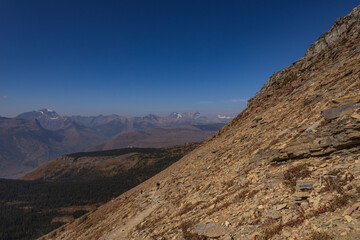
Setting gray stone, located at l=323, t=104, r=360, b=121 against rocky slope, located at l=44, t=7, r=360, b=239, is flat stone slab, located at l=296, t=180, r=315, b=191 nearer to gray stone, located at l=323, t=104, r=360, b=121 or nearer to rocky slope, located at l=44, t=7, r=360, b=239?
rocky slope, located at l=44, t=7, r=360, b=239

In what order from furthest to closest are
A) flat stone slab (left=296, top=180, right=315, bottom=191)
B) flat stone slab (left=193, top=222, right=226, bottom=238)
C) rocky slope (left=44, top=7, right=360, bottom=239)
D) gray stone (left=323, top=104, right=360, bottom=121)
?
1. gray stone (left=323, top=104, right=360, bottom=121)
2. flat stone slab (left=193, top=222, right=226, bottom=238)
3. flat stone slab (left=296, top=180, right=315, bottom=191)
4. rocky slope (left=44, top=7, right=360, bottom=239)

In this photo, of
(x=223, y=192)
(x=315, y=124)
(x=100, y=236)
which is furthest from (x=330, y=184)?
(x=100, y=236)

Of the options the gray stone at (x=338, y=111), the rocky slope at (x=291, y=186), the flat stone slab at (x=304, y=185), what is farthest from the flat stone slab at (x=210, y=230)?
the gray stone at (x=338, y=111)

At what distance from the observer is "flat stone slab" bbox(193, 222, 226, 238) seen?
10.3 meters

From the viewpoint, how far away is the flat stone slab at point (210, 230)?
10336 millimetres

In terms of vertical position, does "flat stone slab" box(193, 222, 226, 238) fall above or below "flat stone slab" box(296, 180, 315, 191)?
below

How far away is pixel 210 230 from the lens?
10977 millimetres

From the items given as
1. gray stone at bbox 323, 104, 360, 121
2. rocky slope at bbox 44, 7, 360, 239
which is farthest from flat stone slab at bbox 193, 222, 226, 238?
gray stone at bbox 323, 104, 360, 121

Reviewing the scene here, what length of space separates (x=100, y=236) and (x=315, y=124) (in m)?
30.6

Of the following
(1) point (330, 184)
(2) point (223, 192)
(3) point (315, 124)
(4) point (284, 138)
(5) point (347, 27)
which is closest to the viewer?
(1) point (330, 184)

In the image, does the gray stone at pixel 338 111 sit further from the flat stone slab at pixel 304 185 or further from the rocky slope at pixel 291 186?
the flat stone slab at pixel 304 185

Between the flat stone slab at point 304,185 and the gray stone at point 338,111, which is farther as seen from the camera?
the gray stone at point 338,111

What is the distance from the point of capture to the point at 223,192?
15289mm

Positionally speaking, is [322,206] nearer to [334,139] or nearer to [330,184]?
[330,184]
